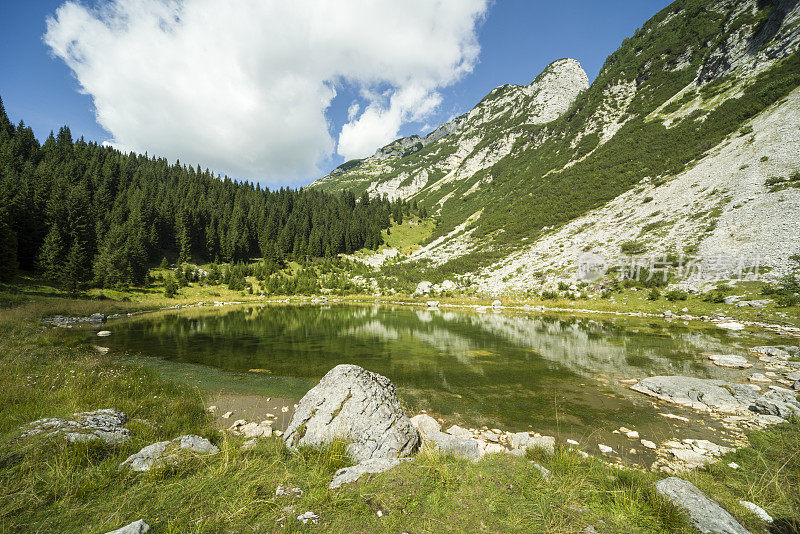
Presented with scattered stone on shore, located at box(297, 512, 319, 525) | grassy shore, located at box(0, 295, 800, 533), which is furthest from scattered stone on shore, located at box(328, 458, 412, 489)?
scattered stone on shore, located at box(297, 512, 319, 525)

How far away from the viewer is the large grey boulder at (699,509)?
404 cm

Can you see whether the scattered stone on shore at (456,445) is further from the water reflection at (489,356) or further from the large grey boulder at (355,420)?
the water reflection at (489,356)

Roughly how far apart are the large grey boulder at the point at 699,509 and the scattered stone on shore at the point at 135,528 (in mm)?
7520

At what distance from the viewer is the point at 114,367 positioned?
14.4 meters

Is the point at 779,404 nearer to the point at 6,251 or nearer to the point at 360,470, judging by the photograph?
the point at 360,470

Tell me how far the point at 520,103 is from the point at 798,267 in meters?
203

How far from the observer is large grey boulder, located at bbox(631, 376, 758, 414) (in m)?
10.7

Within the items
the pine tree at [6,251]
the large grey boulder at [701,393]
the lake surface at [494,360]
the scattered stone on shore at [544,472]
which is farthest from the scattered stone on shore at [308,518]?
the pine tree at [6,251]

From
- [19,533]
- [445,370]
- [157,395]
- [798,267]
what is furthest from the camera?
[798,267]

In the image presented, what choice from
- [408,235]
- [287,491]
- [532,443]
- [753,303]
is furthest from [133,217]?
[753,303]

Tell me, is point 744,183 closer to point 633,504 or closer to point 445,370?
point 445,370

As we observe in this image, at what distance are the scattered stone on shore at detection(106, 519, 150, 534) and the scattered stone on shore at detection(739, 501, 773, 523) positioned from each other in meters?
9.17

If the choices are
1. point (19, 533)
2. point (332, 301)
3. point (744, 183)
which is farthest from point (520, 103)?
point (19, 533)

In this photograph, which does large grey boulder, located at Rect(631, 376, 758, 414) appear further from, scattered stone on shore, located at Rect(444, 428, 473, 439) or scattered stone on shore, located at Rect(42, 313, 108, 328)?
scattered stone on shore, located at Rect(42, 313, 108, 328)
